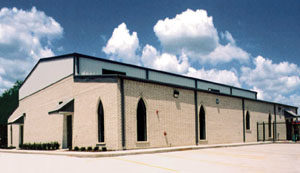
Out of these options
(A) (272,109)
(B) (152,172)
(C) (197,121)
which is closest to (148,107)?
(C) (197,121)

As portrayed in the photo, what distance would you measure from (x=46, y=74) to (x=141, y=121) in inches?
529

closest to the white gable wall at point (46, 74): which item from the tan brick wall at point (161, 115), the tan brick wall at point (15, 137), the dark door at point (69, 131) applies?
the dark door at point (69, 131)

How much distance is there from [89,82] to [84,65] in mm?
3656

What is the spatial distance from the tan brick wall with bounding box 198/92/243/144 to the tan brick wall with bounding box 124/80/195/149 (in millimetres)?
2401

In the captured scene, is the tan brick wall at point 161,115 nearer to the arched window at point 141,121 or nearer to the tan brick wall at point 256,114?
the arched window at point 141,121

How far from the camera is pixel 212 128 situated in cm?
2700

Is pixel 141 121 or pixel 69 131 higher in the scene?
pixel 141 121

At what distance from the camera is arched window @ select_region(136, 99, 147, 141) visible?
20422 mm

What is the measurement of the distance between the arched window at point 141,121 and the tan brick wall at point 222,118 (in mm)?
6836

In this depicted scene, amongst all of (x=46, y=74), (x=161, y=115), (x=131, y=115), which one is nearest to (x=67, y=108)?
(x=131, y=115)

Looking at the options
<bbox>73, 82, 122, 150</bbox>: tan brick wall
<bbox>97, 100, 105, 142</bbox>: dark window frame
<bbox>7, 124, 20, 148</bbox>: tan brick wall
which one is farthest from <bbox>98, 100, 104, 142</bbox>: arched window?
<bbox>7, 124, 20, 148</bbox>: tan brick wall

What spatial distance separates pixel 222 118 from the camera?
2847 centimetres

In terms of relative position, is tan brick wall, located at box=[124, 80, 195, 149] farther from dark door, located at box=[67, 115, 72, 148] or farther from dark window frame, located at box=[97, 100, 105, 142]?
dark door, located at box=[67, 115, 72, 148]

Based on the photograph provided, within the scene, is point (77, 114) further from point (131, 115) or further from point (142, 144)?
point (142, 144)
